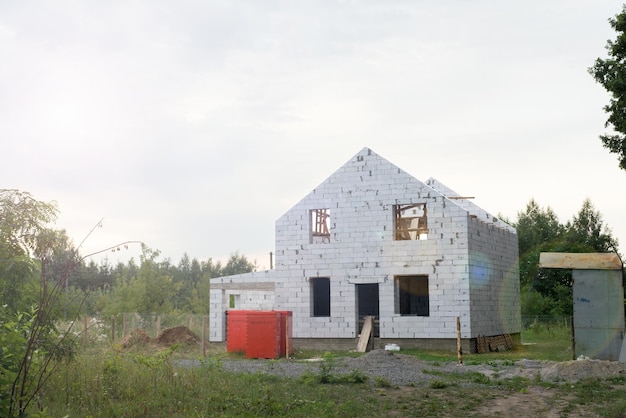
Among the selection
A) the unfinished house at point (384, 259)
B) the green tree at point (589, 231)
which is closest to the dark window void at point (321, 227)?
the unfinished house at point (384, 259)

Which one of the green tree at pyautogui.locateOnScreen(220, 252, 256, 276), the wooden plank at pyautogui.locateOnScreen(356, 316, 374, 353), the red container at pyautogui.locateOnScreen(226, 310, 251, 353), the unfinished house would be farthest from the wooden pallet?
the green tree at pyautogui.locateOnScreen(220, 252, 256, 276)

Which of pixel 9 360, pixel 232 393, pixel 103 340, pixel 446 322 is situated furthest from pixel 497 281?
pixel 9 360

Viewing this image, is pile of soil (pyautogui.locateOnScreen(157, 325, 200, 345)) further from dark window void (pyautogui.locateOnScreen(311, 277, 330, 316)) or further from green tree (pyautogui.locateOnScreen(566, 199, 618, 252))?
green tree (pyautogui.locateOnScreen(566, 199, 618, 252))

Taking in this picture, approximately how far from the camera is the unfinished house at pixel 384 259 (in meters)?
25.6

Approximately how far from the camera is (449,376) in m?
17.2

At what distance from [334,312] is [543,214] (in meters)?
39.7

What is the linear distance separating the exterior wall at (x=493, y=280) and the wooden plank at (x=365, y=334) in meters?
3.64

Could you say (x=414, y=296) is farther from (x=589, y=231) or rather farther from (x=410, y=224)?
(x=589, y=231)

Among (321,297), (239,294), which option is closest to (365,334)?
(321,297)

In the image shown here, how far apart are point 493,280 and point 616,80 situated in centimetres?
991

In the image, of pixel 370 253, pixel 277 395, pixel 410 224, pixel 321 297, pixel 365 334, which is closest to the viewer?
pixel 277 395

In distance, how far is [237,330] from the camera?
80.0 feet

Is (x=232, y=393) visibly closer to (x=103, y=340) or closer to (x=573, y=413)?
(x=573, y=413)

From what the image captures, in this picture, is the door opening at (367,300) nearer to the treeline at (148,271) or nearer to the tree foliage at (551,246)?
the treeline at (148,271)
